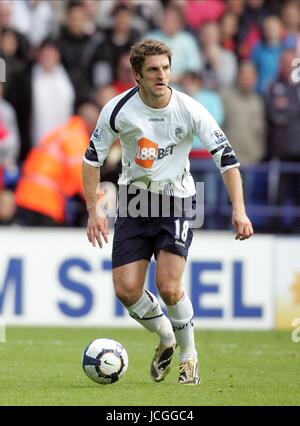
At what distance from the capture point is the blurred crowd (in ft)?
48.1

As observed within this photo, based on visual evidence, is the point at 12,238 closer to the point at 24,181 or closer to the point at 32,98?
the point at 24,181

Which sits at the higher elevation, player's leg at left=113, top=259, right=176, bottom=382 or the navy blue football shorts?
the navy blue football shorts

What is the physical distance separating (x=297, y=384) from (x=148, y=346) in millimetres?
3424

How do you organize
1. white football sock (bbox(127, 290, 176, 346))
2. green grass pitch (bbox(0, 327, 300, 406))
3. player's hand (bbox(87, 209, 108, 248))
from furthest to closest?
white football sock (bbox(127, 290, 176, 346)) → player's hand (bbox(87, 209, 108, 248)) → green grass pitch (bbox(0, 327, 300, 406))

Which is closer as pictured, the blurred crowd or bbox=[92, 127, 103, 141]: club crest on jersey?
bbox=[92, 127, 103, 141]: club crest on jersey

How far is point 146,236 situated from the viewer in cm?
856

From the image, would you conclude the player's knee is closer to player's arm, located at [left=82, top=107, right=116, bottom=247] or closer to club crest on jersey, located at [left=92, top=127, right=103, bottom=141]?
player's arm, located at [left=82, top=107, right=116, bottom=247]

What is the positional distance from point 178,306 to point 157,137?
127 cm

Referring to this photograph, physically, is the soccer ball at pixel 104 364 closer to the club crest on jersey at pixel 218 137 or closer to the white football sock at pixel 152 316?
the white football sock at pixel 152 316

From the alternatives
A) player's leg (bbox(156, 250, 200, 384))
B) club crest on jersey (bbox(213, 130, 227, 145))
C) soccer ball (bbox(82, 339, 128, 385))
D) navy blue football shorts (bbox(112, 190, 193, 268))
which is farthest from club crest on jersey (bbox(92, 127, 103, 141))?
soccer ball (bbox(82, 339, 128, 385))

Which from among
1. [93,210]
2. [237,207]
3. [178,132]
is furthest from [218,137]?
[93,210]

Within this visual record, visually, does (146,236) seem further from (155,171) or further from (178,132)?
(178,132)

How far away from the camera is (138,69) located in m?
8.34

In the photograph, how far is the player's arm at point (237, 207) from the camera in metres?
8.07
